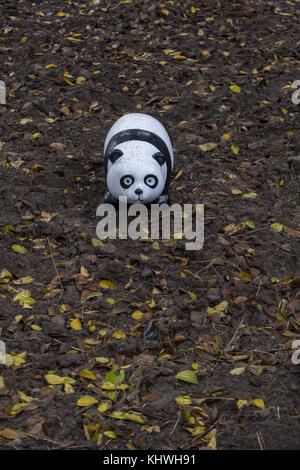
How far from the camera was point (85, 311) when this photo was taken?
14.3ft

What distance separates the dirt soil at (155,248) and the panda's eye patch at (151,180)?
46 cm

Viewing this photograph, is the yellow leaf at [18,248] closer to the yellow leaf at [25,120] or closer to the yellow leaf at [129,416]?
the yellow leaf at [129,416]

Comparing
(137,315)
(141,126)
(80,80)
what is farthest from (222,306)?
(80,80)

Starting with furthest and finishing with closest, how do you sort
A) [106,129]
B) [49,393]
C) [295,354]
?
[106,129]
[295,354]
[49,393]

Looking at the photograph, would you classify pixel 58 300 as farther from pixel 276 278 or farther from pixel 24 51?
pixel 24 51

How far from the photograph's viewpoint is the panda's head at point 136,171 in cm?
506

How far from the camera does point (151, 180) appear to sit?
510 cm

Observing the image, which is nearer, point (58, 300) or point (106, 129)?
point (58, 300)

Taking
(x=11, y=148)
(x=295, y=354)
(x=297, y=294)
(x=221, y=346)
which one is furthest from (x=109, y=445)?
(x=11, y=148)

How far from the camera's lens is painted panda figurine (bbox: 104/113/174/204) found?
5.07m

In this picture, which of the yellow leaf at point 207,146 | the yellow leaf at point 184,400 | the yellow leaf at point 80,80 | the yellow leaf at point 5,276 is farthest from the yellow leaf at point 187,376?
the yellow leaf at point 80,80

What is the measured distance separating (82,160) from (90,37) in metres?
2.95

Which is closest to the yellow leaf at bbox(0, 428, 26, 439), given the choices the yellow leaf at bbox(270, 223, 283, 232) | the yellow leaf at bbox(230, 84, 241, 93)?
the yellow leaf at bbox(270, 223, 283, 232)

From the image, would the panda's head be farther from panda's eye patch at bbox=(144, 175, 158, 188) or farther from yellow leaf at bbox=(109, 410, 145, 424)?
yellow leaf at bbox=(109, 410, 145, 424)
